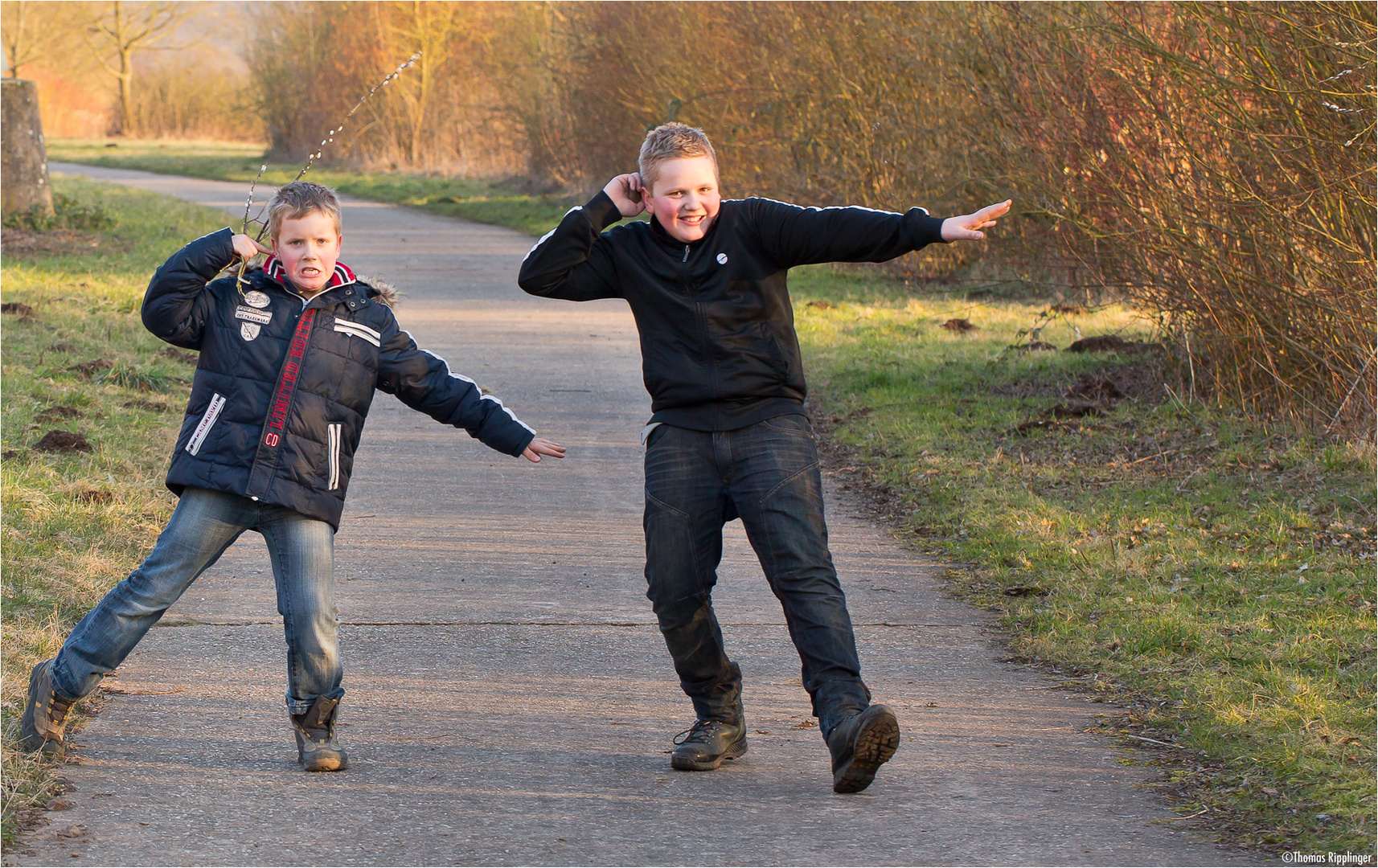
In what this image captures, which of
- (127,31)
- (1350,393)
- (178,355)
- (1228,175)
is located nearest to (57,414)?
(178,355)

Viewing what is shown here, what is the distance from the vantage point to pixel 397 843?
340 cm

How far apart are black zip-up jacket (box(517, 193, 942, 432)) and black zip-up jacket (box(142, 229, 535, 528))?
55cm

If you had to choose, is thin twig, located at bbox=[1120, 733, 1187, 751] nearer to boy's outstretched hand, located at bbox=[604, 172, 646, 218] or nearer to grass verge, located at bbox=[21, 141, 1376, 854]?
grass verge, located at bbox=[21, 141, 1376, 854]

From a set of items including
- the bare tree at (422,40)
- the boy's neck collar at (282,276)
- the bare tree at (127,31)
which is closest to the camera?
the boy's neck collar at (282,276)

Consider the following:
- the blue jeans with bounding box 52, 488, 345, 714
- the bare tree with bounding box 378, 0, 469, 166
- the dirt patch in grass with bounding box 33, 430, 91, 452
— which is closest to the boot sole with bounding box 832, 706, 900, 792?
the blue jeans with bounding box 52, 488, 345, 714

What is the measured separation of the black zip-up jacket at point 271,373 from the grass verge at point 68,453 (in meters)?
0.97

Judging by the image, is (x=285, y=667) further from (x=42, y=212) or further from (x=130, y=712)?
(x=42, y=212)

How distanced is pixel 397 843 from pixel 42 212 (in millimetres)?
15375

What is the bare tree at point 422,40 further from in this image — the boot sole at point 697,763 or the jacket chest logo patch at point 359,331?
the boot sole at point 697,763

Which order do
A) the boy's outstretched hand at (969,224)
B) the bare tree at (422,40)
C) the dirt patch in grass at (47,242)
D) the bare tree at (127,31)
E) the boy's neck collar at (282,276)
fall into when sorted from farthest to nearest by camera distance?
1. the bare tree at (127,31)
2. the bare tree at (422,40)
3. the dirt patch in grass at (47,242)
4. the boy's neck collar at (282,276)
5. the boy's outstretched hand at (969,224)

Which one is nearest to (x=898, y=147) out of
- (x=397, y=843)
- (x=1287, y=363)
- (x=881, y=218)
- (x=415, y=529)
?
(x=1287, y=363)

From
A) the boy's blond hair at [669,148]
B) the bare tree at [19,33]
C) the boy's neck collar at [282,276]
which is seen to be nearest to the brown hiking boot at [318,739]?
the boy's neck collar at [282,276]

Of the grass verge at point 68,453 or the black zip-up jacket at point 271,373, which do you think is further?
the grass verge at point 68,453

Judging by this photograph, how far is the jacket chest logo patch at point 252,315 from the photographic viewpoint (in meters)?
3.86
